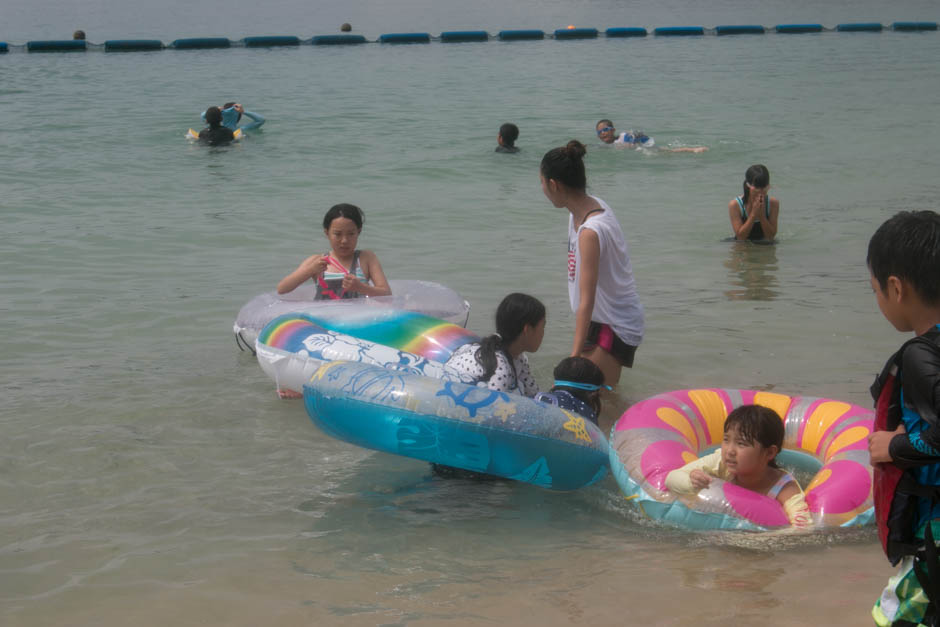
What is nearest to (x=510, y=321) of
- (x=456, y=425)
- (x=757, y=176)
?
(x=456, y=425)

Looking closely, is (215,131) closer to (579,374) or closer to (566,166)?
(566,166)

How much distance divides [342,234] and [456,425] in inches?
89.4

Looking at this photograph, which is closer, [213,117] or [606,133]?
[606,133]

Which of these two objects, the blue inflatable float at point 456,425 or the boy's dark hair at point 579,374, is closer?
the blue inflatable float at point 456,425

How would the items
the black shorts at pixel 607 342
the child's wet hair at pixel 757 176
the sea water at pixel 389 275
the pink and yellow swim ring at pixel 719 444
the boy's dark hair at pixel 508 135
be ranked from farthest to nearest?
1. the boy's dark hair at pixel 508 135
2. the child's wet hair at pixel 757 176
3. the black shorts at pixel 607 342
4. the pink and yellow swim ring at pixel 719 444
5. the sea water at pixel 389 275

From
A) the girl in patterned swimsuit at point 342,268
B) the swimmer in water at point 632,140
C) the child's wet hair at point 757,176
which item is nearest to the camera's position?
the girl in patterned swimsuit at point 342,268

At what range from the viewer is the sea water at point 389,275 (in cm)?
328

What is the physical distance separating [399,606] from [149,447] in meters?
1.92

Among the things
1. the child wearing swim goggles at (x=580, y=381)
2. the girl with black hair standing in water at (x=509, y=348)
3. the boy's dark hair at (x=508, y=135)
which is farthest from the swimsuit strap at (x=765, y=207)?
the boy's dark hair at (x=508, y=135)

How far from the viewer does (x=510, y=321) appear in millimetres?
4027

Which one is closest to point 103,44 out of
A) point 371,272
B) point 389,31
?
point 389,31

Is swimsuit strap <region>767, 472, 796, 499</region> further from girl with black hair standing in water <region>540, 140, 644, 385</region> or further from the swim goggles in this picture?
girl with black hair standing in water <region>540, 140, 644, 385</region>

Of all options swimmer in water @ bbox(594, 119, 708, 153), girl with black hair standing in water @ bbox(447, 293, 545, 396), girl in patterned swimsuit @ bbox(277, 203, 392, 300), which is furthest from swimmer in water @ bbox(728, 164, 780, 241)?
swimmer in water @ bbox(594, 119, 708, 153)

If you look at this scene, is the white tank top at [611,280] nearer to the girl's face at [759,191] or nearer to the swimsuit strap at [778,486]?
the swimsuit strap at [778,486]
